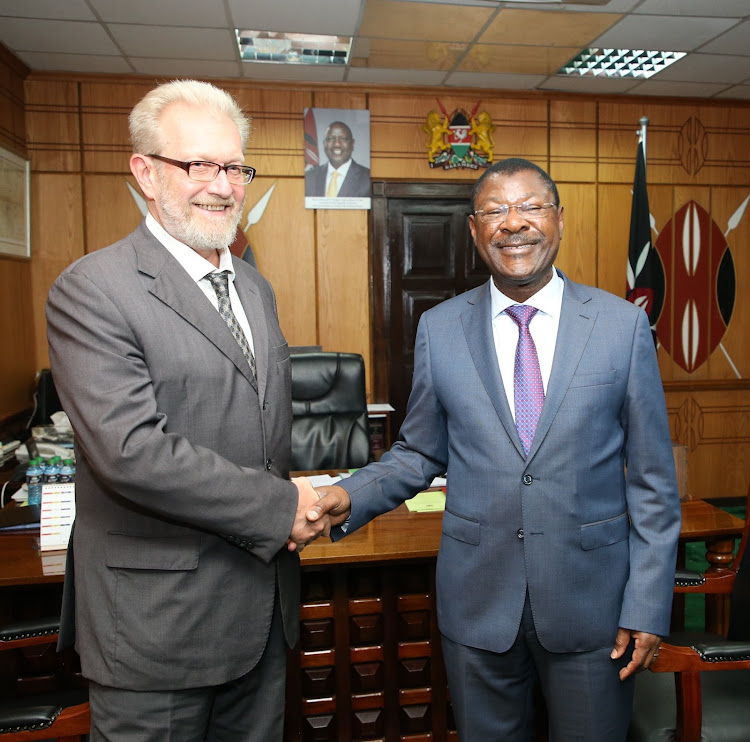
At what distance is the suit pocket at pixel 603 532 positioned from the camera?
1.46 metres

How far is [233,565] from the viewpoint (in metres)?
1.41

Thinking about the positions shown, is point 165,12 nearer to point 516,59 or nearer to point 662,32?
point 516,59

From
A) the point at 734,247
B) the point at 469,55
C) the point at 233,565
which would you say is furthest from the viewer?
the point at 734,247

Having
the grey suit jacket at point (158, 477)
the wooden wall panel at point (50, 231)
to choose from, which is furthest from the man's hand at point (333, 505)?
the wooden wall panel at point (50, 231)

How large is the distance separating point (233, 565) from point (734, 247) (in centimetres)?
603

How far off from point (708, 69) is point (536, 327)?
15.2ft

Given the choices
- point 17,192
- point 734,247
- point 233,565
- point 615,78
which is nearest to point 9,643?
point 233,565

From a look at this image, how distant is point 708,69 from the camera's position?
5.12m

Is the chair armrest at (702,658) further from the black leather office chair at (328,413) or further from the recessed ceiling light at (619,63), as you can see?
the recessed ceiling light at (619,63)

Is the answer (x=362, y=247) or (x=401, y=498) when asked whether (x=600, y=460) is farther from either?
(x=362, y=247)

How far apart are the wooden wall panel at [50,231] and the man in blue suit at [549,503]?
4.45 metres

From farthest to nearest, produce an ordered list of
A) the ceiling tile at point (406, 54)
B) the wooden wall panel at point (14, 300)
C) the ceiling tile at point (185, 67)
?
the ceiling tile at point (185, 67) → the wooden wall panel at point (14, 300) → the ceiling tile at point (406, 54)

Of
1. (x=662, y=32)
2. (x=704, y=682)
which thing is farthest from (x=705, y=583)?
(x=662, y=32)

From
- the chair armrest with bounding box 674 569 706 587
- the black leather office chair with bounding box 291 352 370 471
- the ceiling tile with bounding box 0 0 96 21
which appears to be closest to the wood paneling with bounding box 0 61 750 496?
the ceiling tile with bounding box 0 0 96 21
